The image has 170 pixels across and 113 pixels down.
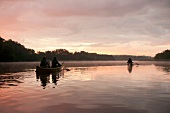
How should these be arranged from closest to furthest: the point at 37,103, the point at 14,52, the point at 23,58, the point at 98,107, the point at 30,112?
the point at 30,112 → the point at 98,107 → the point at 37,103 → the point at 14,52 → the point at 23,58

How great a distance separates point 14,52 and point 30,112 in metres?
140

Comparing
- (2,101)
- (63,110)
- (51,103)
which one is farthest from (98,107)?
(2,101)

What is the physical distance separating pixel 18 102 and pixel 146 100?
319 inches

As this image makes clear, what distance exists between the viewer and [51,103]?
1413cm

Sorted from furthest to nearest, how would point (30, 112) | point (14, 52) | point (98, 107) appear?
point (14, 52), point (98, 107), point (30, 112)

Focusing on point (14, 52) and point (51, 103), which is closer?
point (51, 103)

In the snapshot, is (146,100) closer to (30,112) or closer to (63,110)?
(63,110)

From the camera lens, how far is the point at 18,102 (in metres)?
14.4

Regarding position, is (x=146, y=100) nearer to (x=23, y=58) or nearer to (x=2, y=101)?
(x=2, y=101)

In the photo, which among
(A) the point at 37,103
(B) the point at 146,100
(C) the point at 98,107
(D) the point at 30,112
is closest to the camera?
(D) the point at 30,112

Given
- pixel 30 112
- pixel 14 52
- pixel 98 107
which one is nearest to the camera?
pixel 30 112

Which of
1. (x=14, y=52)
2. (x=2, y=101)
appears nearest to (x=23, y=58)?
(x=14, y=52)

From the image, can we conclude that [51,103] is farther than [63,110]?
Yes

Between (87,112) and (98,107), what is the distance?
1.33m
